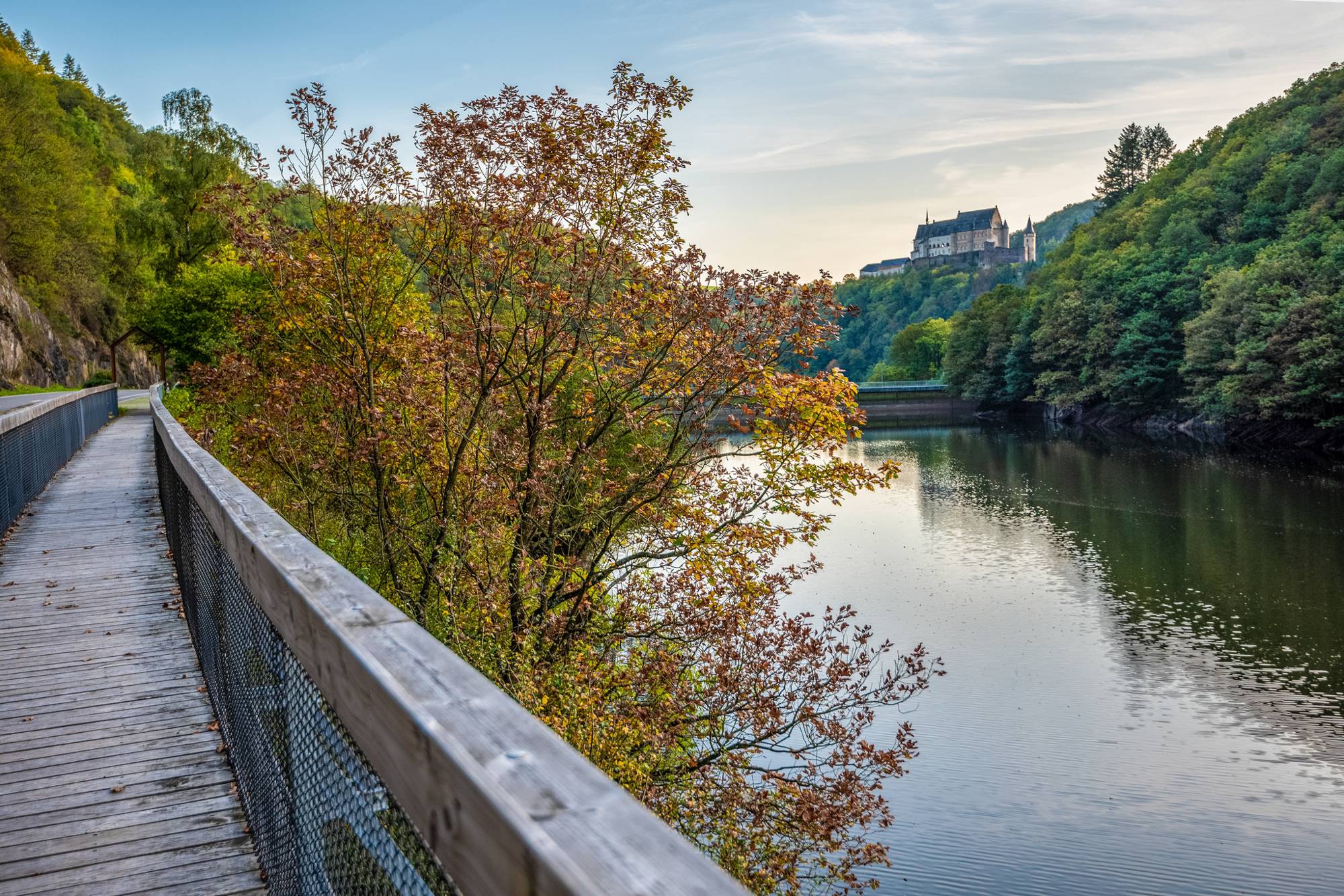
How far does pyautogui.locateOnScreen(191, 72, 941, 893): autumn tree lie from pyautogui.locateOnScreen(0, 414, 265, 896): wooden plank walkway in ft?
12.1

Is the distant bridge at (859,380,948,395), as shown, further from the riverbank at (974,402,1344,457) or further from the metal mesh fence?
the metal mesh fence

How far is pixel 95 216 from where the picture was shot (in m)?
54.4

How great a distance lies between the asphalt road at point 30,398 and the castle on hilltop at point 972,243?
159 m

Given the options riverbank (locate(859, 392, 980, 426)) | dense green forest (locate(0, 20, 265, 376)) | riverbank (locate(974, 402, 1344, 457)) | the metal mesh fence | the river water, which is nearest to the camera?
the metal mesh fence

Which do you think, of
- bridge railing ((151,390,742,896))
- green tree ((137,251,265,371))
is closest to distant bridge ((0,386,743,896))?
bridge railing ((151,390,742,896))

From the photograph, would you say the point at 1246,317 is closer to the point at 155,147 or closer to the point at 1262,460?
the point at 1262,460

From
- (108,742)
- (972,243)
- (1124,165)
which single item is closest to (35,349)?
(108,742)

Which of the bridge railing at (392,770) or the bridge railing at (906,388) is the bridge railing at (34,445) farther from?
the bridge railing at (906,388)

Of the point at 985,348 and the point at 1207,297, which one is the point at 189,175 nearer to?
the point at 1207,297

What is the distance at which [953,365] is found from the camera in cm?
9381

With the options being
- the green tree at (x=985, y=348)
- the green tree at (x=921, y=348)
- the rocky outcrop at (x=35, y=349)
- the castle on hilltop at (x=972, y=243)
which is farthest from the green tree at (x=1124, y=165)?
the rocky outcrop at (x=35, y=349)

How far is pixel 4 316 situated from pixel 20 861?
44420 mm

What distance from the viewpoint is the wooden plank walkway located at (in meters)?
3.27

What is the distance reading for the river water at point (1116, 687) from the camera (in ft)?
45.9
